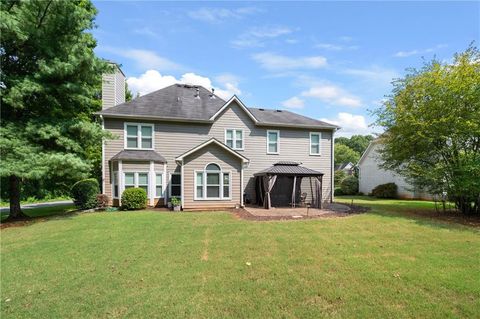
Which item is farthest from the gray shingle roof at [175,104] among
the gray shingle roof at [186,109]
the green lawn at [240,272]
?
the green lawn at [240,272]

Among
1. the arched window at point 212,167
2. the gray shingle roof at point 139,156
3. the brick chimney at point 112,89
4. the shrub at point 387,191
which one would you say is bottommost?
the shrub at point 387,191

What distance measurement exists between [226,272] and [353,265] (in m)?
2.91

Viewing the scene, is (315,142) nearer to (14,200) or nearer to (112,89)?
(112,89)

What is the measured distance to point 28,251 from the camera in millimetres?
7332

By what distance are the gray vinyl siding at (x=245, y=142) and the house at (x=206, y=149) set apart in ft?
0.18

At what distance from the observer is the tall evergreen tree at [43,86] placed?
35.8 feet

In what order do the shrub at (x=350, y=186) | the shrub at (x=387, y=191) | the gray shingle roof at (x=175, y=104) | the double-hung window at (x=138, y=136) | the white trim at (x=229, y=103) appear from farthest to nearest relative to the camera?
the shrub at (x=350, y=186) < the shrub at (x=387, y=191) < the white trim at (x=229, y=103) < the gray shingle roof at (x=175, y=104) < the double-hung window at (x=138, y=136)

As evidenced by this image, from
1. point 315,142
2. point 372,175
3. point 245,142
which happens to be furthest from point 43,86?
point 372,175

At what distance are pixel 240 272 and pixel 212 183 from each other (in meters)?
9.75

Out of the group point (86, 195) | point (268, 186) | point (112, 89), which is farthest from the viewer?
point (112, 89)

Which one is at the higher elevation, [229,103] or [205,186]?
[229,103]

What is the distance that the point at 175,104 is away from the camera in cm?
1814

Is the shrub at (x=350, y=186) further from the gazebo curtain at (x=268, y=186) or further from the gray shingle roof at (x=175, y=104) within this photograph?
the gray shingle roof at (x=175, y=104)

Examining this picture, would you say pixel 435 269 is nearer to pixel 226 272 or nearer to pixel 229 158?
pixel 226 272
